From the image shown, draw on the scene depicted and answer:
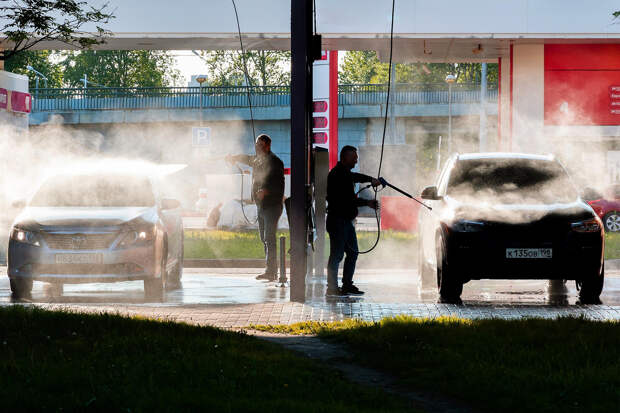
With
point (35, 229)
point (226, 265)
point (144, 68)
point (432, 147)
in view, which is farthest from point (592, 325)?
point (144, 68)

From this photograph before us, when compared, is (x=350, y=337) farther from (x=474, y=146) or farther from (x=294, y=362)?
(x=474, y=146)

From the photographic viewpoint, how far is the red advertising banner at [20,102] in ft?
78.6

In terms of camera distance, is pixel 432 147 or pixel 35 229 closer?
pixel 35 229

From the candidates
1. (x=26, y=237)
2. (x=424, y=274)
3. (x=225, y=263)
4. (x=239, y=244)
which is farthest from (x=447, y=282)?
(x=239, y=244)

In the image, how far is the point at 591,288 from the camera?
1212 centimetres

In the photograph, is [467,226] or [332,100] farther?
[332,100]

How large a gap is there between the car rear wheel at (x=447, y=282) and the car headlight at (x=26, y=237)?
4504mm

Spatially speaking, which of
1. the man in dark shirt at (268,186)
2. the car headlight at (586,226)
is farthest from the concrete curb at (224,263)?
the car headlight at (586,226)

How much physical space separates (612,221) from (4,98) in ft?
58.0

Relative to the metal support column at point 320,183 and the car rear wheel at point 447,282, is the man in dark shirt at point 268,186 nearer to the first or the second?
the metal support column at point 320,183

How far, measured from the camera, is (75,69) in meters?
88.8

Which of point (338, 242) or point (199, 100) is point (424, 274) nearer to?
point (338, 242)

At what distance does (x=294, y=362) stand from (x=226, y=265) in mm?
11283

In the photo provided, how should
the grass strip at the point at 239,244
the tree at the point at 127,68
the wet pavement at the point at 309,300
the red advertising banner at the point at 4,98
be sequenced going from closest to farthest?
the wet pavement at the point at 309,300, the grass strip at the point at 239,244, the red advertising banner at the point at 4,98, the tree at the point at 127,68
